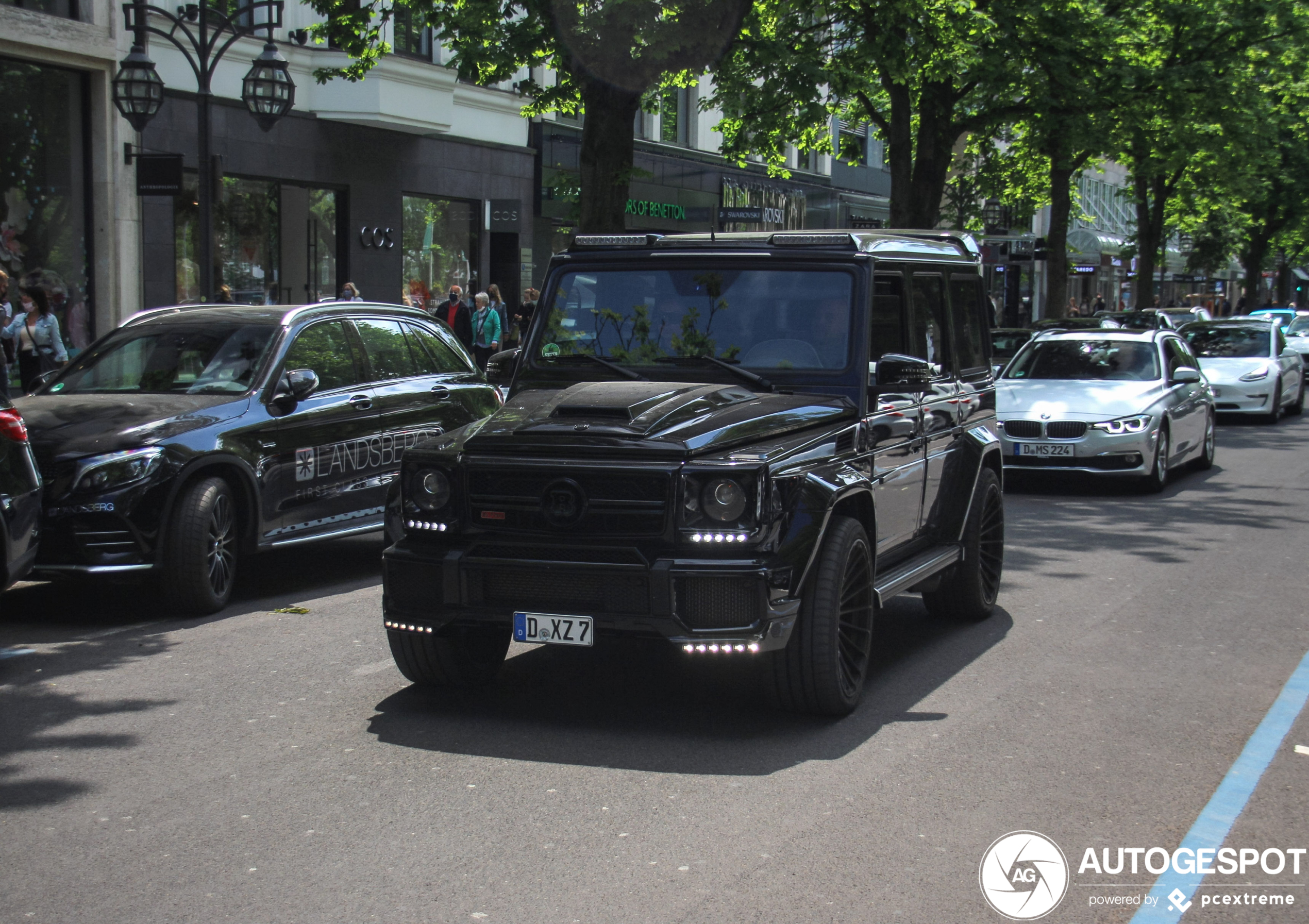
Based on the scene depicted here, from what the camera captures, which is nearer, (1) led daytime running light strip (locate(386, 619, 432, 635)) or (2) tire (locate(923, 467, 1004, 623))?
(1) led daytime running light strip (locate(386, 619, 432, 635))

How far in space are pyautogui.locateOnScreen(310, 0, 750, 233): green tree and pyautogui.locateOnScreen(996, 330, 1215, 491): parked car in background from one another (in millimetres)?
4708

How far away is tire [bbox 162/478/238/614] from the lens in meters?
8.20

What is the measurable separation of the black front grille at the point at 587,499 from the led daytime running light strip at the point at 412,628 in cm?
46

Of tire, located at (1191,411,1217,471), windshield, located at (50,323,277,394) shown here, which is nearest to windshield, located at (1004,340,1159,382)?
tire, located at (1191,411,1217,471)

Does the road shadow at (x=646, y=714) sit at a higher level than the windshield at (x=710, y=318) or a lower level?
lower

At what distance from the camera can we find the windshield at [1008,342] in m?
22.0

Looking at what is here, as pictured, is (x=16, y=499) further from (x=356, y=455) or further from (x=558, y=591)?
(x=558, y=591)

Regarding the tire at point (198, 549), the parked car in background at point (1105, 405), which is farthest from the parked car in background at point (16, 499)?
the parked car in background at point (1105, 405)

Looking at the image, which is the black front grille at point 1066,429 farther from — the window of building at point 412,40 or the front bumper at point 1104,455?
the window of building at point 412,40

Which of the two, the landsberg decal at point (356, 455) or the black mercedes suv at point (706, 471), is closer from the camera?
the black mercedes suv at point (706, 471)

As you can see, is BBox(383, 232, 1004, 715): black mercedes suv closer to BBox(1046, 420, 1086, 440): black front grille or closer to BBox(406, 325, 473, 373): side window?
BBox(406, 325, 473, 373): side window

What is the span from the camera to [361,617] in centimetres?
835

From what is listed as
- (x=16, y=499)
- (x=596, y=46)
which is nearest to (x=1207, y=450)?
(x=596, y=46)

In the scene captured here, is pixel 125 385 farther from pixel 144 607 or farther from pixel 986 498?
pixel 986 498
